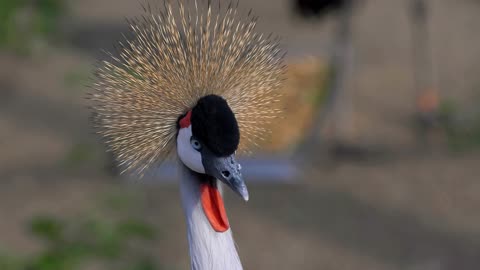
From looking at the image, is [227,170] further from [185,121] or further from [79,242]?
[79,242]

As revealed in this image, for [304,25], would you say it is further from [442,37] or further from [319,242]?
[319,242]

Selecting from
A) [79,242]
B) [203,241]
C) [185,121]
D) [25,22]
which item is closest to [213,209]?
[203,241]

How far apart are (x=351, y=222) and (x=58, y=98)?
1.82 m

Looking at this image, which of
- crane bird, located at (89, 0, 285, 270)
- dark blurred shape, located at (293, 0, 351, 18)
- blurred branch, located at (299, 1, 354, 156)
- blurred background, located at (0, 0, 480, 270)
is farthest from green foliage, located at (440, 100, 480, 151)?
crane bird, located at (89, 0, 285, 270)

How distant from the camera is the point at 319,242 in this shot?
3807 millimetres

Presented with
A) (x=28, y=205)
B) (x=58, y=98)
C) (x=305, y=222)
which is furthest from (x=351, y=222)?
(x=58, y=98)

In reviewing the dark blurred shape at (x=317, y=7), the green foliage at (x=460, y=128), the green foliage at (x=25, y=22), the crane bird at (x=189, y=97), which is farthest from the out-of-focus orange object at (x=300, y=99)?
the crane bird at (x=189, y=97)

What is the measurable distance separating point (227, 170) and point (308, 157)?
2.82m

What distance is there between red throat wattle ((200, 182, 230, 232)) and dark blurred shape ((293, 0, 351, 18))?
2.88 meters

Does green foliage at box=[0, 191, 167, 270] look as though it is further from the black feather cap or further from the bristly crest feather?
the black feather cap

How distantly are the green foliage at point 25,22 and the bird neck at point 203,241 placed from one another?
381cm

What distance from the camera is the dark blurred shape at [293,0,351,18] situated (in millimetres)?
4559

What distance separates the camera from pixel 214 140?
5.39ft

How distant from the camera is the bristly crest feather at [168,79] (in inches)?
68.7
